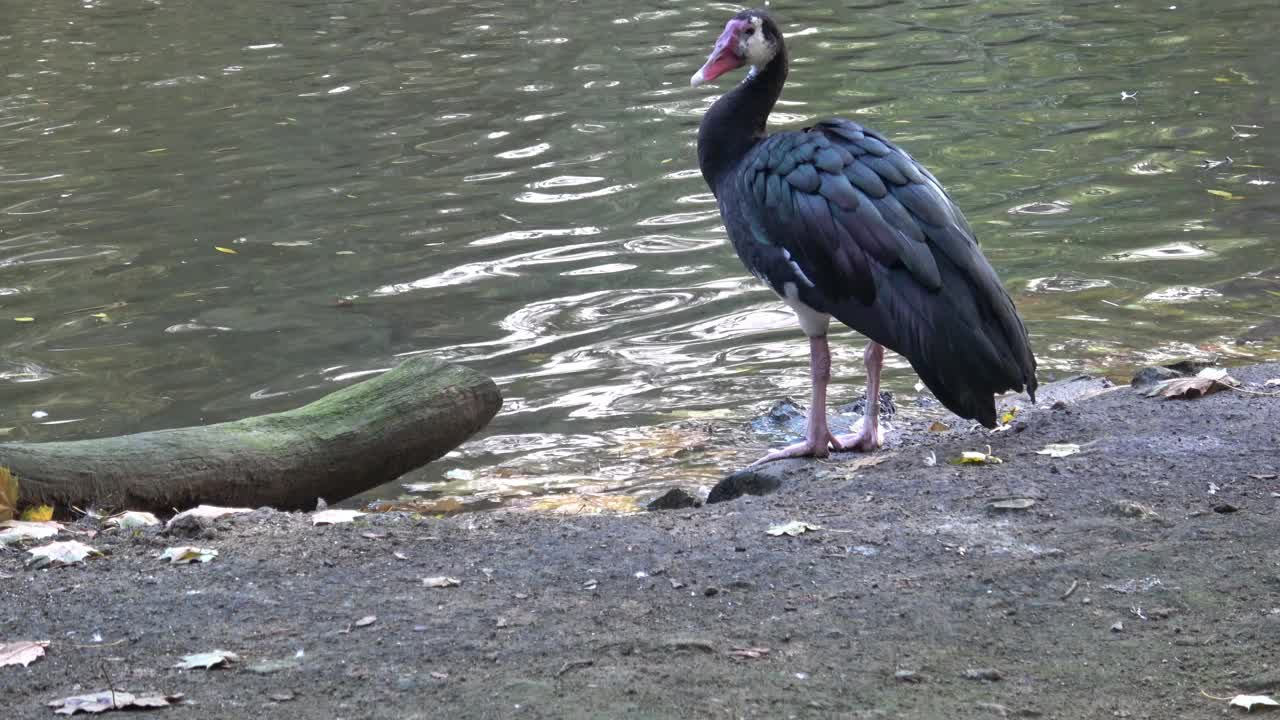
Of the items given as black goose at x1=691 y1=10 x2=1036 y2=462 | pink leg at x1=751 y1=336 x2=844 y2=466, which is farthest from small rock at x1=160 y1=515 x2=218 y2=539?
black goose at x1=691 y1=10 x2=1036 y2=462

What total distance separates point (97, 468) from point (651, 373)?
329cm

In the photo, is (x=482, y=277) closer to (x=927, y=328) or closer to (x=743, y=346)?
(x=743, y=346)

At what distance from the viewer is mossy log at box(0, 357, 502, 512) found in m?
5.61

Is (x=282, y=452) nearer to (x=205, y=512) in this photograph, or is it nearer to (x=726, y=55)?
(x=205, y=512)

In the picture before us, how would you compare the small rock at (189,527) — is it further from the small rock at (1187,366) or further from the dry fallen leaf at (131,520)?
the small rock at (1187,366)

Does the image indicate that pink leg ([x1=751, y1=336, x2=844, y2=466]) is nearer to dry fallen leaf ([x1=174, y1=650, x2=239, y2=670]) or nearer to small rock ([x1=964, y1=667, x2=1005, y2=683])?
small rock ([x1=964, y1=667, x2=1005, y2=683])

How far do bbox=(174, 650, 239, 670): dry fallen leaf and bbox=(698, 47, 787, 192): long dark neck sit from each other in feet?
10.4

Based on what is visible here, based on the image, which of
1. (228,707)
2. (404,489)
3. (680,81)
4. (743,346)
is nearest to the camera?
(228,707)

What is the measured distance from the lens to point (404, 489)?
22.8 feet

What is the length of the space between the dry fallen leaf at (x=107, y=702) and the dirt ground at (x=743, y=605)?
2.3 inches

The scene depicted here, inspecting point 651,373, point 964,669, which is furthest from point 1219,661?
point 651,373

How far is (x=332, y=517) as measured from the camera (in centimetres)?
543

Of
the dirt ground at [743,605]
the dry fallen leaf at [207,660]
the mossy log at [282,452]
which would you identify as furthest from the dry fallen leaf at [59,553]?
the dry fallen leaf at [207,660]

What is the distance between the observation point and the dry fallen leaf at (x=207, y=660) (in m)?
3.90
